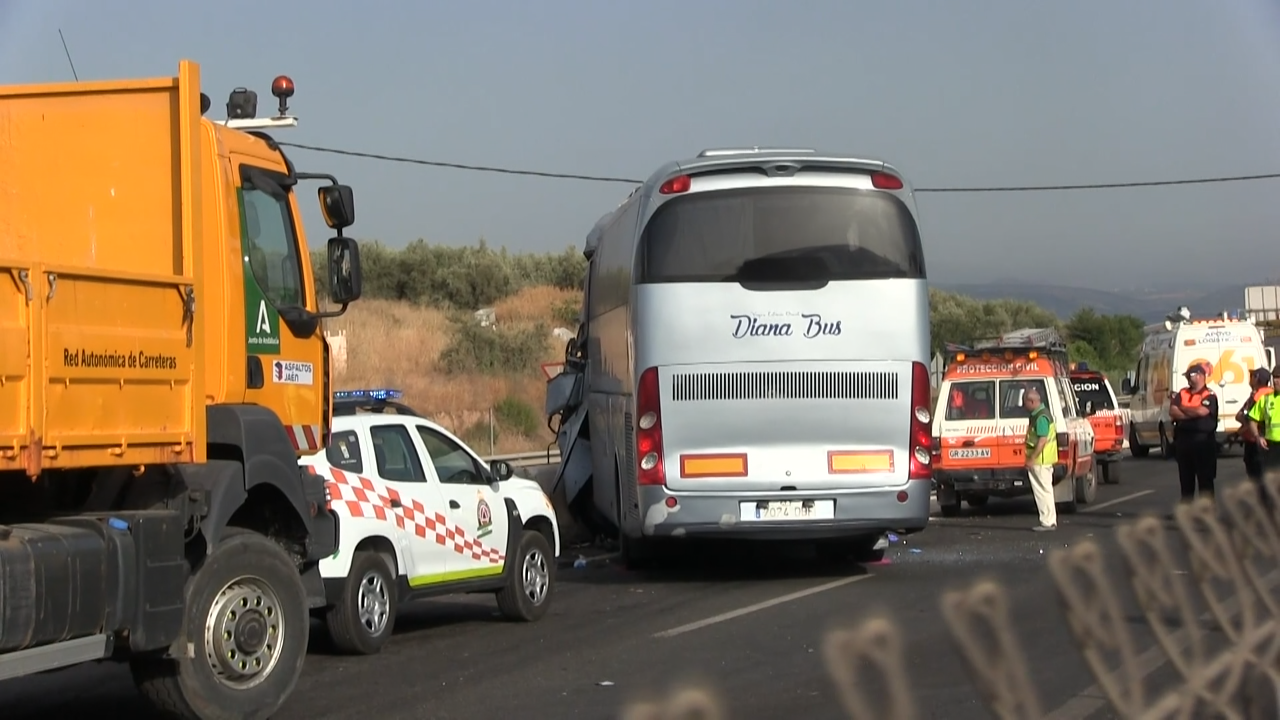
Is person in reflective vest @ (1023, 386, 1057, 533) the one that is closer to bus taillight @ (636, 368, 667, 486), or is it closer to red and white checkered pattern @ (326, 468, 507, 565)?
bus taillight @ (636, 368, 667, 486)

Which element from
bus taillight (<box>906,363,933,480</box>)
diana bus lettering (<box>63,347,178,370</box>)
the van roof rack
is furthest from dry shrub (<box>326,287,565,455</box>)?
diana bus lettering (<box>63,347,178,370</box>)

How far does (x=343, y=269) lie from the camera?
9242mm

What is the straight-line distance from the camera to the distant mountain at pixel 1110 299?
84.0 meters

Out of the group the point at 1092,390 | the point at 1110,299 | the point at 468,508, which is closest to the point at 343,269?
the point at 468,508

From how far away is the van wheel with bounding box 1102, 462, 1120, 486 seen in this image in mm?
26828

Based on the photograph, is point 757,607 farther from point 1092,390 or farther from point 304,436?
point 1092,390

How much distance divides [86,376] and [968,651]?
4610 millimetres

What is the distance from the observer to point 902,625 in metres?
11.0

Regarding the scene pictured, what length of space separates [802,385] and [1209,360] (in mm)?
20568

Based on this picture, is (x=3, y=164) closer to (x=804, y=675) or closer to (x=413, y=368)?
(x=804, y=675)

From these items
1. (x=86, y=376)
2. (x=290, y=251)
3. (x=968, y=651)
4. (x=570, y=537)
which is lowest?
(x=570, y=537)

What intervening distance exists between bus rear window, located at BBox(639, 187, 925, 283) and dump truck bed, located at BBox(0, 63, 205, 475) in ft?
20.9

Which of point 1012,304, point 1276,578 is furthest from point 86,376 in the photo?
point 1012,304

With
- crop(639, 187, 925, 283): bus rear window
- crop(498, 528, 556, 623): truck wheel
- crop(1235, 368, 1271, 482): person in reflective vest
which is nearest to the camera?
crop(498, 528, 556, 623): truck wheel
